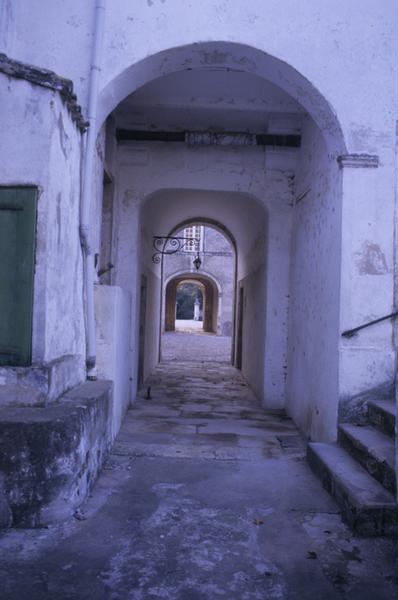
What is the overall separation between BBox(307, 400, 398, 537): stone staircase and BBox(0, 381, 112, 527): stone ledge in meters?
1.90

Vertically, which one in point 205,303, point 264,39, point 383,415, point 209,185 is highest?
point 264,39

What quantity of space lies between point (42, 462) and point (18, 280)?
1.25 metres

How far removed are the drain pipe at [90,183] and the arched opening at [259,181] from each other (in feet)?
0.90

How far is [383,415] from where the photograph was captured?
420 centimetres

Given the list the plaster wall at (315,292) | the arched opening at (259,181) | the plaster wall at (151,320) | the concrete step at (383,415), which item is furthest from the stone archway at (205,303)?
the concrete step at (383,415)

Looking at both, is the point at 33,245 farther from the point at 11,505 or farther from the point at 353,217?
the point at 353,217

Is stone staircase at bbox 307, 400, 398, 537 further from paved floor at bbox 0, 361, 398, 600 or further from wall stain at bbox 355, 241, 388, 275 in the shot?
wall stain at bbox 355, 241, 388, 275

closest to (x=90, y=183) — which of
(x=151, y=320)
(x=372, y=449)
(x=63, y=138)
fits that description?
(x=63, y=138)

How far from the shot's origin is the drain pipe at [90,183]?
4.42m

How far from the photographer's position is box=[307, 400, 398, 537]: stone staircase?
319cm

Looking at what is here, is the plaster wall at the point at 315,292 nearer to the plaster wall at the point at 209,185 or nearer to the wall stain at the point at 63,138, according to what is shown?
the plaster wall at the point at 209,185

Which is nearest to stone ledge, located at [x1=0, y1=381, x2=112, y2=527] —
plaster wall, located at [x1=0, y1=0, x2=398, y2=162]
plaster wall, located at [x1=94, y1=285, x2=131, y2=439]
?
plaster wall, located at [x1=94, y1=285, x2=131, y2=439]

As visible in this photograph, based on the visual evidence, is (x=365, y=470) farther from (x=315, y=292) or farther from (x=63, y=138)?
(x=63, y=138)

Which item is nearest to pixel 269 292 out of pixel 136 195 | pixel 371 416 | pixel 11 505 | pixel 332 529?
pixel 136 195
